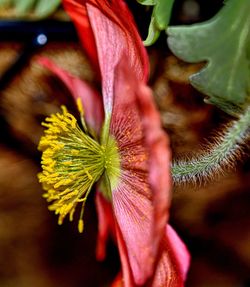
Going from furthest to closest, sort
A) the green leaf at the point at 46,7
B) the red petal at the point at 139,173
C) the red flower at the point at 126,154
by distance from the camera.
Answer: the green leaf at the point at 46,7 < the red flower at the point at 126,154 < the red petal at the point at 139,173

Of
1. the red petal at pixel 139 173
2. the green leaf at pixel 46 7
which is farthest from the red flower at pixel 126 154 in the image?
the green leaf at pixel 46 7

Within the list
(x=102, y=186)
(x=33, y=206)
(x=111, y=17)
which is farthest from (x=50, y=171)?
(x=33, y=206)

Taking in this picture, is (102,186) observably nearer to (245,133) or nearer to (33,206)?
(245,133)

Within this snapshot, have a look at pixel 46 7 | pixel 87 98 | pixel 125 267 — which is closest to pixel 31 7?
A: pixel 46 7

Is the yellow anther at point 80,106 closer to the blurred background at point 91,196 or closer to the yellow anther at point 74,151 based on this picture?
the yellow anther at point 74,151

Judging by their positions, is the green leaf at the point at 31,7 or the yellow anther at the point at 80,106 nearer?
the yellow anther at the point at 80,106

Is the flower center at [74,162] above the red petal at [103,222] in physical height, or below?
above
